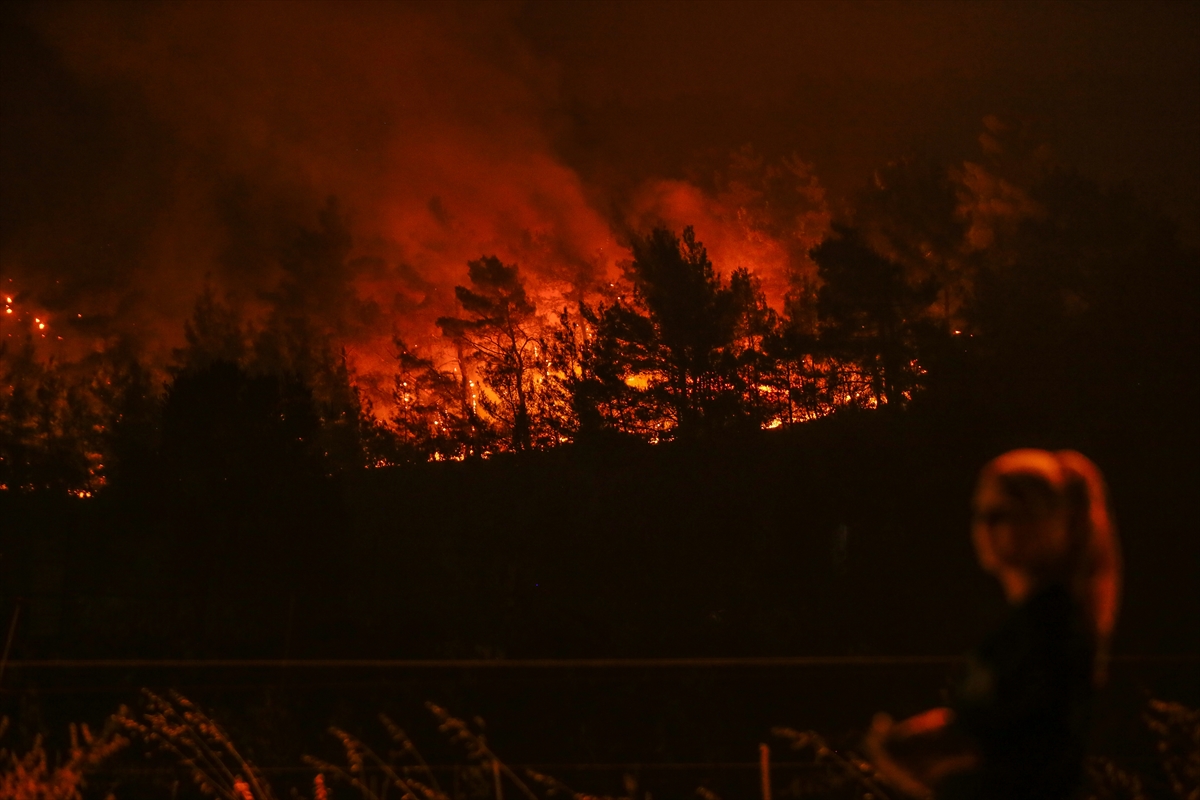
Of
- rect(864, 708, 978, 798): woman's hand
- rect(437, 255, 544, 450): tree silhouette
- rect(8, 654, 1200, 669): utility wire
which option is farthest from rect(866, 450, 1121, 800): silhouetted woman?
rect(437, 255, 544, 450): tree silhouette

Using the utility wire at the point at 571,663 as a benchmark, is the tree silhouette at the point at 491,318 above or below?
above

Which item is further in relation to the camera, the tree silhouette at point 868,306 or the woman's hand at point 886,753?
the tree silhouette at point 868,306

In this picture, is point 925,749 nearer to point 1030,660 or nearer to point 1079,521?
point 1030,660

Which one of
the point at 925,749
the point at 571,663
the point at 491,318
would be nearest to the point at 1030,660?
the point at 925,749

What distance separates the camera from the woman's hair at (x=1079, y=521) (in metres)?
2.48

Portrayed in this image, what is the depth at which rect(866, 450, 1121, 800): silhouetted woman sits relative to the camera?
7.69ft

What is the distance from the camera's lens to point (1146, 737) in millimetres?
14930

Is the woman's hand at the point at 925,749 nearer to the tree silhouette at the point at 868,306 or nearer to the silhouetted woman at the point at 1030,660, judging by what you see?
the silhouetted woman at the point at 1030,660

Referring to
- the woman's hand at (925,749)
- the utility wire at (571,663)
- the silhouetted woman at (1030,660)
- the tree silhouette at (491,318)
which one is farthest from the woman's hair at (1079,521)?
the tree silhouette at (491,318)

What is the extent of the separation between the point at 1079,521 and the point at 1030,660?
37cm

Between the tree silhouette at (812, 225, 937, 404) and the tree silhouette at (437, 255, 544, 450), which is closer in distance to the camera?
the tree silhouette at (812, 225, 937, 404)

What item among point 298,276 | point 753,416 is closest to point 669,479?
point 753,416

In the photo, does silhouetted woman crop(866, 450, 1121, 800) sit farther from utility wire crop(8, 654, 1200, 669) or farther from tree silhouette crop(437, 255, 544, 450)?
tree silhouette crop(437, 255, 544, 450)

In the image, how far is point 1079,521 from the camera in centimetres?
250
